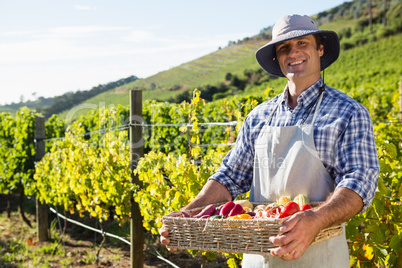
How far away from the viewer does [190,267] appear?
5340 millimetres

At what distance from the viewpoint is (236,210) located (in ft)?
6.31

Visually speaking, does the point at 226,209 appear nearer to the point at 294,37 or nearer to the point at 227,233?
the point at 227,233

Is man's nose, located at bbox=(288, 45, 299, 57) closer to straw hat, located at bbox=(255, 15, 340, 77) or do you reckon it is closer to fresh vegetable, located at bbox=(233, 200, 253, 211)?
straw hat, located at bbox=(255, 15, 340, 77)

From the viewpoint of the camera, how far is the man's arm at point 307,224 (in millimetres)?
1575

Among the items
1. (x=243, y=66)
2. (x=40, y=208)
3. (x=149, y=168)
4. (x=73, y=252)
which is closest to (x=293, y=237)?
(x=149, y=168)

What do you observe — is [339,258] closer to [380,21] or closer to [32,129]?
[32,129]

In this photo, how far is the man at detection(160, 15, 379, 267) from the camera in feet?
5.98

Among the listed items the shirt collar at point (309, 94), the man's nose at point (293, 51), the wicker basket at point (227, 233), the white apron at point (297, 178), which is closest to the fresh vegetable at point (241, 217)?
the wicker basket at point (227, 233)

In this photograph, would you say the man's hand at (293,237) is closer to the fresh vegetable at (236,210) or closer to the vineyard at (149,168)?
the fresh vegetable at (236,210)

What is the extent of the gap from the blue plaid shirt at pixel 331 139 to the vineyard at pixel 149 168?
99 cm

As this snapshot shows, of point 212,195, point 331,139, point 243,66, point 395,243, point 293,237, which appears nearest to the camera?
point 293,237

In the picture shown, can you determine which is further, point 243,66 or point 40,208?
point 243,66

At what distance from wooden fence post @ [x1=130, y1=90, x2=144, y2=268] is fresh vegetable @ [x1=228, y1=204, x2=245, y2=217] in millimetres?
2643

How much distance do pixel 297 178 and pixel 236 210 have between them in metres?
0.31
